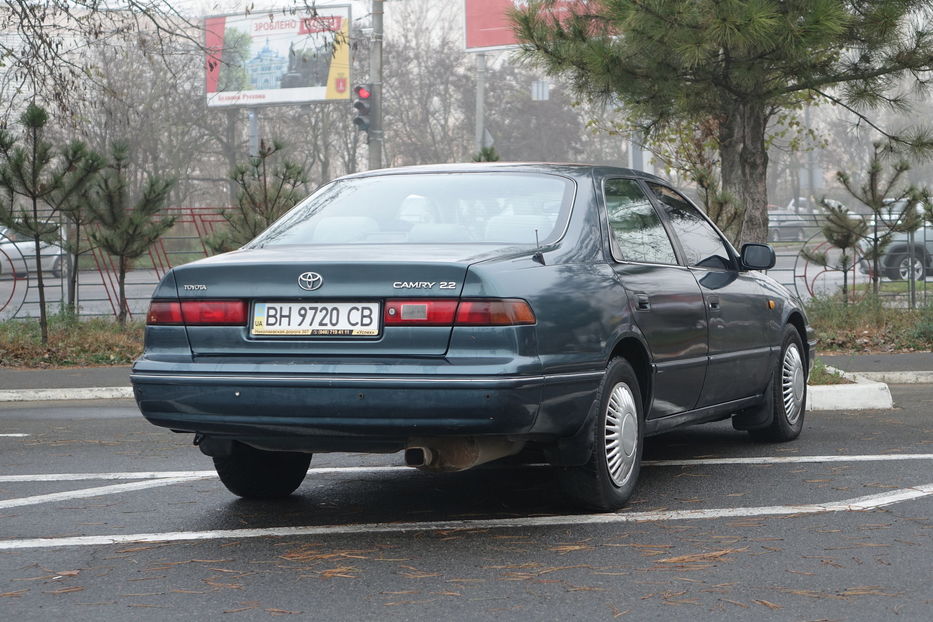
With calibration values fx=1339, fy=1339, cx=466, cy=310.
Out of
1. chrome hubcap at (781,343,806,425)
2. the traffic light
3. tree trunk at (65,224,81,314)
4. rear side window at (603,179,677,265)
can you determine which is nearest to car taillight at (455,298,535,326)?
rear side window at (603,179,677,265)

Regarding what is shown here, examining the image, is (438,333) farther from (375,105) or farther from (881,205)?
(375,105)

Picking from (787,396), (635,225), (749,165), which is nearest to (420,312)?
(635,225)

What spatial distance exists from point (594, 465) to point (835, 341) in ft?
32.2

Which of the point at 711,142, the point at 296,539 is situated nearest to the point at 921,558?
the point at 296,539

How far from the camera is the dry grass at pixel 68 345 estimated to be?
14.4m

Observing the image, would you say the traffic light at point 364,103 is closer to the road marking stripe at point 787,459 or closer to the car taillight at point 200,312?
the road marking stripe at point 787,459

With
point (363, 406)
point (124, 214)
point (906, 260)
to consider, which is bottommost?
point (363, 406)

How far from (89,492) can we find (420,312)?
2318mm

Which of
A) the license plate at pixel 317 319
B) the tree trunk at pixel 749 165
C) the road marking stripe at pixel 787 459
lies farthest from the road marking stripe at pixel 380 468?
the tree trunk at pixel 749 165

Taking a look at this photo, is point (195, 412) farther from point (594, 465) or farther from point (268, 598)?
point (594, 465)

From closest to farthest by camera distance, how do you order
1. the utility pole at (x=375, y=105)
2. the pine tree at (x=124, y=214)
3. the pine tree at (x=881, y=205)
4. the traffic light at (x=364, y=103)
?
the pine tree at (x=124, y=214)
the pine tree at (x=881, y=205)
the utility pole at (x=375, y=105)
the traffic light at (x=364, y=103)

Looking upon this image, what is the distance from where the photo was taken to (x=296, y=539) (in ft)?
17.2

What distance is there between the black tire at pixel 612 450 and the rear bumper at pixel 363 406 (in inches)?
6.8

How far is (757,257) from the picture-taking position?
24.4 ft
